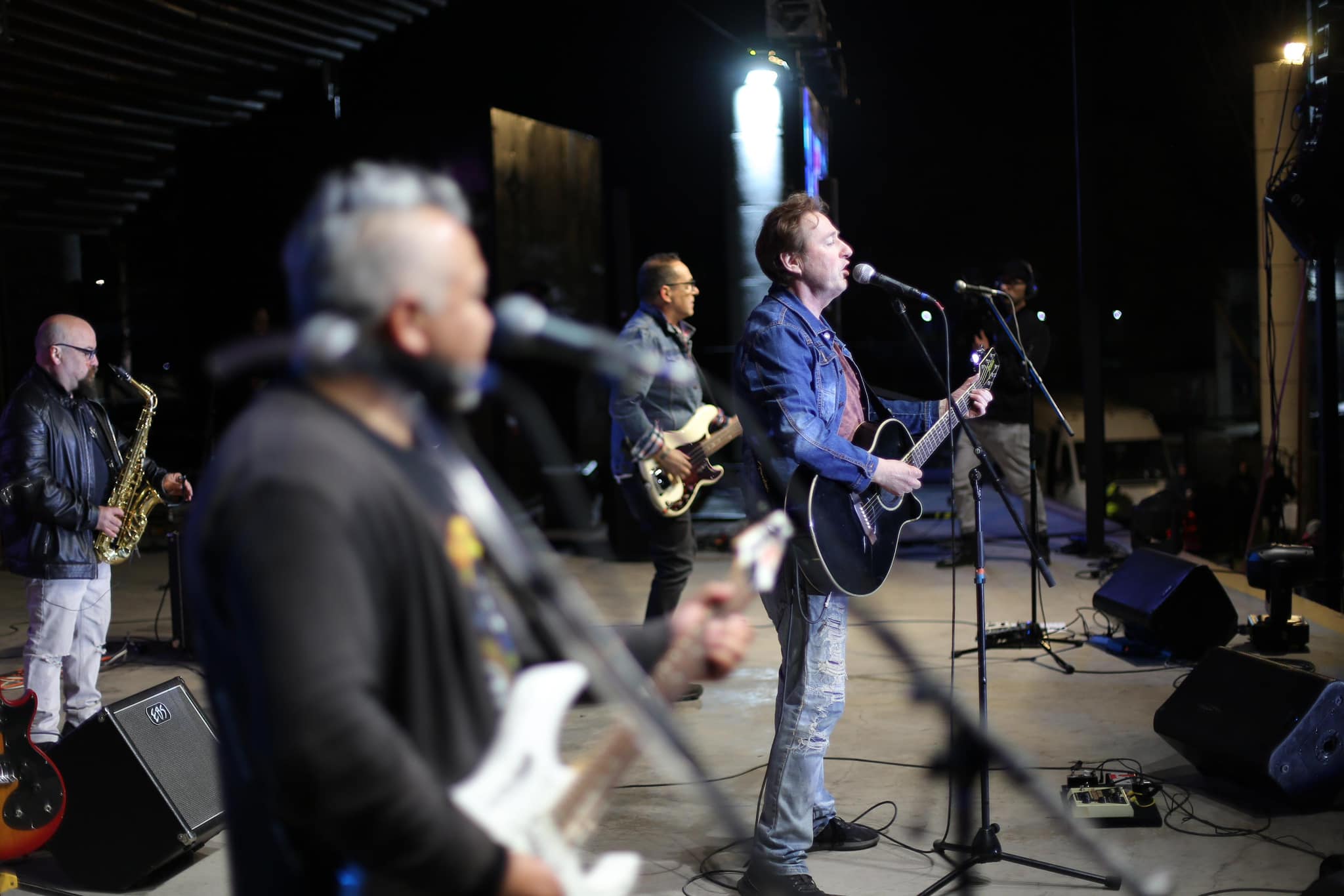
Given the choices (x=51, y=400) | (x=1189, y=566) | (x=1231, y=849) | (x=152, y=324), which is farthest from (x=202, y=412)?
(x=1231, y=849)

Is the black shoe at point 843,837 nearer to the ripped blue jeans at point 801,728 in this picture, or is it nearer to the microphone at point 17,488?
the ripped blue jeans at point 801,728

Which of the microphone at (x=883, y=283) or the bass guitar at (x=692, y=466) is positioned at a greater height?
the microphone at (x=883, y=283)

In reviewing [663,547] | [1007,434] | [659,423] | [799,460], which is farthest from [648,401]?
[1007,434]

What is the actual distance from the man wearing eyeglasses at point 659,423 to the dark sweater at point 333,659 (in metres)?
3.96

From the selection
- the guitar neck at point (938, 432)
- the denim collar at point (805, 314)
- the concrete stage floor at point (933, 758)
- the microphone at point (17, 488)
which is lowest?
the concrete stage floor at point (933, 758)

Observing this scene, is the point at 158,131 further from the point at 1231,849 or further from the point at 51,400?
the point at 1231,849

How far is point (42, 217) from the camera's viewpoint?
1074 cm

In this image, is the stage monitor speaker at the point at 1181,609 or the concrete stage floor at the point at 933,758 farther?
the stage monitor speaker at the point at 1181,609

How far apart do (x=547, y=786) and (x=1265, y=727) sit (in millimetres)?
3439

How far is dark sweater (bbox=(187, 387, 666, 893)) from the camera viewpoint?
4.17 ft

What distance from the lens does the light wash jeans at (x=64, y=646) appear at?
4.70 m

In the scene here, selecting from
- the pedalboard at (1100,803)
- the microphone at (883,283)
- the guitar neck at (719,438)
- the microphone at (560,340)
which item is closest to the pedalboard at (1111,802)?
the pedalboard at (1100,803)

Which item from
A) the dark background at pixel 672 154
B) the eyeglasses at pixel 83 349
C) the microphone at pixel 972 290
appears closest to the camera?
the microphone at pixel 972 290

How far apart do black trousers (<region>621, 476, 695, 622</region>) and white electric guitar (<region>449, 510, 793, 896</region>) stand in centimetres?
397
